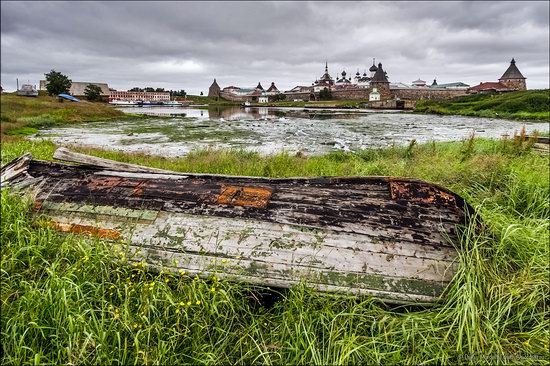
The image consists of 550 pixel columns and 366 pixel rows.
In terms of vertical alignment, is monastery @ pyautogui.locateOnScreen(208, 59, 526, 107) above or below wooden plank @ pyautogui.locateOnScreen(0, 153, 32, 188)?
above

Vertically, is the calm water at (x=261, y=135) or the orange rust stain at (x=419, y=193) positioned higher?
the calm water at (x=261, y=135)

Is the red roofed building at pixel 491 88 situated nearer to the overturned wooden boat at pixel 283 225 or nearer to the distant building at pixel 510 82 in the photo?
the distant building at pixel 510 82

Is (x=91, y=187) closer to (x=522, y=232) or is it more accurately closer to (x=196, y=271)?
(x=196, y=271)

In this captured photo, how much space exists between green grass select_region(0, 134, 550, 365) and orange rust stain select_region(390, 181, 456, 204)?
363 millimetres

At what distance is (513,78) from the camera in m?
95.5

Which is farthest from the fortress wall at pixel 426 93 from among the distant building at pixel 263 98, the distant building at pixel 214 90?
the distant building at pixel 214 90

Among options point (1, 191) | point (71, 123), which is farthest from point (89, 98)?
point (1, 191)

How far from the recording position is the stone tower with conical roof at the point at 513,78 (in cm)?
9494

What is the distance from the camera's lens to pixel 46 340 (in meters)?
2.39

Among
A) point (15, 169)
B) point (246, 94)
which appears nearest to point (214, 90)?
point (246, 94)

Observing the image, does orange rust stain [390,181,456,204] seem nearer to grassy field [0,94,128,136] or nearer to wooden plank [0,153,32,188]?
wooden plank [0,153,32,188]

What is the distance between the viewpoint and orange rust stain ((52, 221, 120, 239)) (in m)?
3.12

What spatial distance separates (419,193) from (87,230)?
Answer: 3124 mm

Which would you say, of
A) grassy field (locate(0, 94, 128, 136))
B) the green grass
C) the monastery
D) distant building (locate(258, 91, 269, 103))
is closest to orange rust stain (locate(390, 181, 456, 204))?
the green grass
